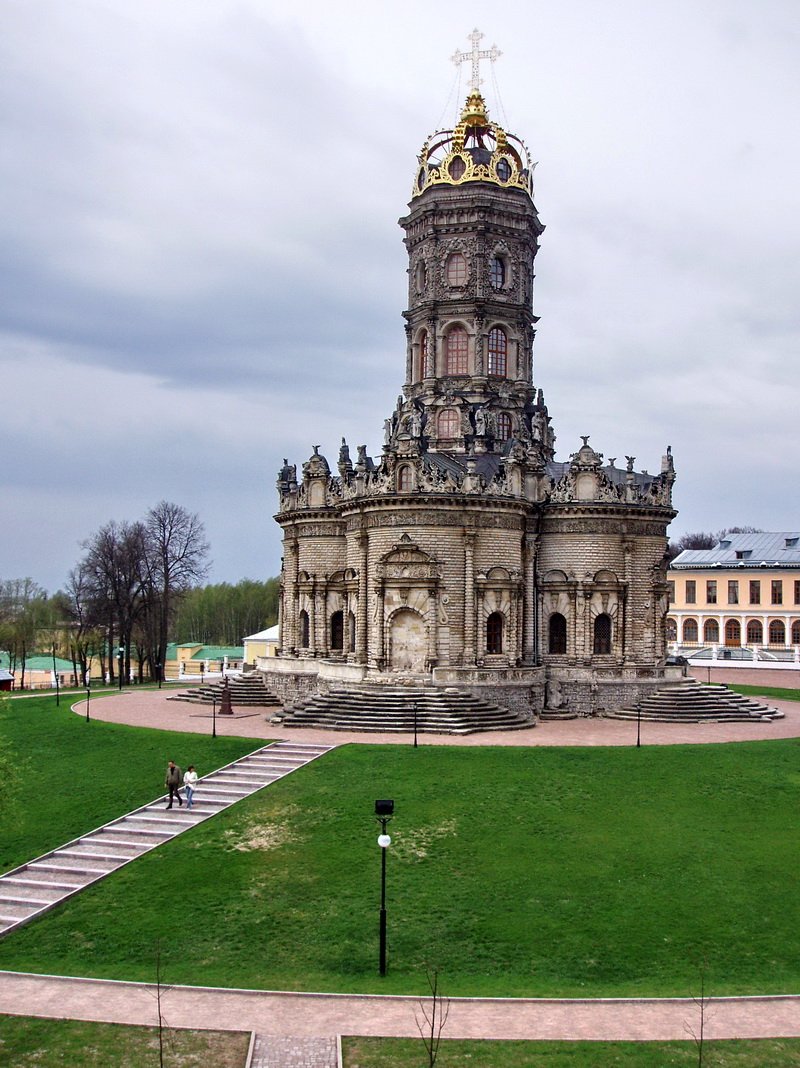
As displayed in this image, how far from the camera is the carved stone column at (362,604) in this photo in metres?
44.4

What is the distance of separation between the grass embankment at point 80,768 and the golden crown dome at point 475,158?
30.8m

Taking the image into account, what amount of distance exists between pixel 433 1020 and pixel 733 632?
2719 inches

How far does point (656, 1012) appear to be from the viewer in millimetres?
16766

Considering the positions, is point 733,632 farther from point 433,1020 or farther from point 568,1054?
point 433,1020

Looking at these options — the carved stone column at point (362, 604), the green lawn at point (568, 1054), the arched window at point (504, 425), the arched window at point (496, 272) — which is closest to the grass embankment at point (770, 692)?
the arched window at point (504, 425)

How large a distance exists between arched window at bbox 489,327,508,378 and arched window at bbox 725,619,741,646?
1505 inches

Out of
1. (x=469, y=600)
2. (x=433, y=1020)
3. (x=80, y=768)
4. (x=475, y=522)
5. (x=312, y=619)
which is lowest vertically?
(x=433, y=1020)

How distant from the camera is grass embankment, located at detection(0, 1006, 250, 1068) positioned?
15.1 meters

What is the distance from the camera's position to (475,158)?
5219cm

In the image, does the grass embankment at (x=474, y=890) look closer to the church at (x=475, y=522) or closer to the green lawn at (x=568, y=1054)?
the green lawn at (x=568, y=1054)

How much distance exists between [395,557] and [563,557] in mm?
9045

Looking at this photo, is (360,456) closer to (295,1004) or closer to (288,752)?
(288,752)

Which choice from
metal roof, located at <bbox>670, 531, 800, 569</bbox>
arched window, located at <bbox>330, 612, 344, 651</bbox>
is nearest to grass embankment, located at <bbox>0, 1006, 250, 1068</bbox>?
arched window, located at <bbox>330, 612, 344, 651</bbox>

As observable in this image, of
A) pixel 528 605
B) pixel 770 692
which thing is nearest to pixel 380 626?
pixel 528 605
